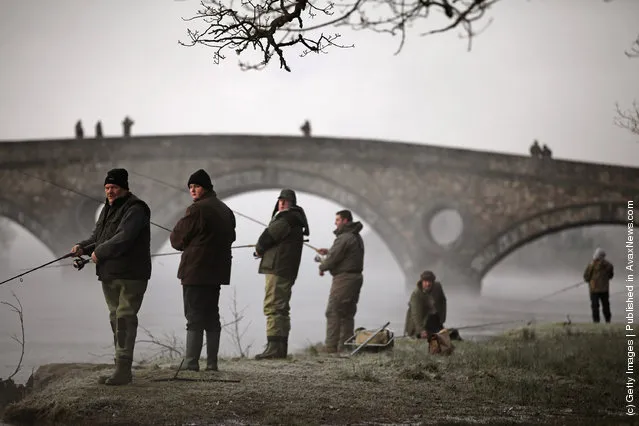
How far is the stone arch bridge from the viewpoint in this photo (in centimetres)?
2092

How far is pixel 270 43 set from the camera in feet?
19.0

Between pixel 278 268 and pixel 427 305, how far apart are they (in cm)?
264

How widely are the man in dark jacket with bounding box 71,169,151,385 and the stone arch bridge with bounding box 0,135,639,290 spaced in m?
15.6

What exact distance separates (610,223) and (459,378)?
1544 cm

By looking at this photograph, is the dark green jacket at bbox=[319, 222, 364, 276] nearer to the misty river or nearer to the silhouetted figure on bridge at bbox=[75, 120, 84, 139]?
the misty river

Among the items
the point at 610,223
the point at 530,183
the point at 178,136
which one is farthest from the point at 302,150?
the point at 610,223

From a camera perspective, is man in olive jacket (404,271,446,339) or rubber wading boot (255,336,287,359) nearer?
rubber wading boot (255,336,287,359)

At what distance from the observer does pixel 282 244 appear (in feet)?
24.7

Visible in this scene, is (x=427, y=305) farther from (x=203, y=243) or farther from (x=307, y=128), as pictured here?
(x=307, y=128)

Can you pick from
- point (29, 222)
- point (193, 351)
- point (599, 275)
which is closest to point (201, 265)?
point (193, 351)

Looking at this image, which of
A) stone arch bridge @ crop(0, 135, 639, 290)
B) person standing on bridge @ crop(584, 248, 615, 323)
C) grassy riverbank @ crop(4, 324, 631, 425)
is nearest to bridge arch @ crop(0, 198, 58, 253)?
stone arch bridge @ crop(0, 135, 639, 290)

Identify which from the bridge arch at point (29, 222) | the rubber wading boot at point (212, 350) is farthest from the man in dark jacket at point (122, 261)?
the bridge arch at point (29, 222)

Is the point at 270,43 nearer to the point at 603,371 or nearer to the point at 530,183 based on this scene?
the point at 603,371

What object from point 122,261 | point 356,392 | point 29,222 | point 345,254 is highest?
point 29,222
